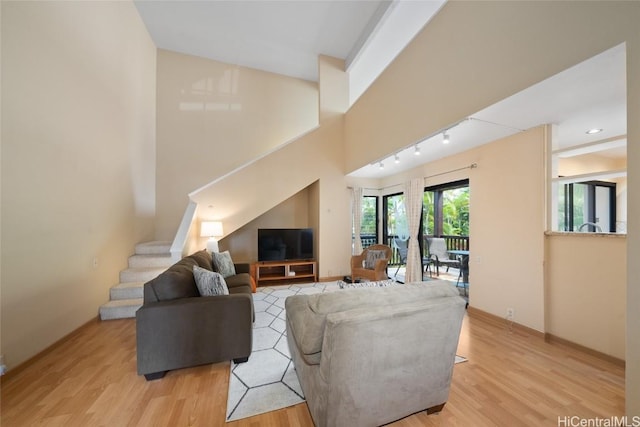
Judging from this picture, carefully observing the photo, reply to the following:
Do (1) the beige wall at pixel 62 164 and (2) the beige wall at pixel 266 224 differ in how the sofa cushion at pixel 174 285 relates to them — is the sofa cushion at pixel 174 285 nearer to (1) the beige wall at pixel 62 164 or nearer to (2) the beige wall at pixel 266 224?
(1) the beige wall at pixel 62 164

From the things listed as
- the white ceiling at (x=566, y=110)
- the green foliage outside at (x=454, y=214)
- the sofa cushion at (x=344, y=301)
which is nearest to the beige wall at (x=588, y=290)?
the white ceiling at (x=566, y=110)

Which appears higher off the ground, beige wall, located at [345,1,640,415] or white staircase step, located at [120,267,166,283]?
beige wall, located at [345,1,640,415]

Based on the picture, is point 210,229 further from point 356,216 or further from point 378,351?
point 378,351

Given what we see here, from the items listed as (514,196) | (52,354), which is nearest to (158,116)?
(52,354)

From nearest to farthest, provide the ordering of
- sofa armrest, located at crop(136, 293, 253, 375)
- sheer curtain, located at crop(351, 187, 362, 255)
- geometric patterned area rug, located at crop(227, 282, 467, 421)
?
geometric patterned area rug, located at crop(227, 282, 467, 421), sofa armrest, located at crop(136, 293, 253, 375), sheer curtain, located at crop(351, 187, 362, 255)

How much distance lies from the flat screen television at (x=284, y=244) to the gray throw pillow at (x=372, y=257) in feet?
4.17

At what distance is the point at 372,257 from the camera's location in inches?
189

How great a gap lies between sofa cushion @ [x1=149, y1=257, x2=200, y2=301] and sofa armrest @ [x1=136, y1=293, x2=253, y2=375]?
0.07 m

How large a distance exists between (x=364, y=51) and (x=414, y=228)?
3.88 metres

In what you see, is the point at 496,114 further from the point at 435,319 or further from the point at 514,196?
the point at 435,319

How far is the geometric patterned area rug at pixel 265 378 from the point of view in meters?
1.63

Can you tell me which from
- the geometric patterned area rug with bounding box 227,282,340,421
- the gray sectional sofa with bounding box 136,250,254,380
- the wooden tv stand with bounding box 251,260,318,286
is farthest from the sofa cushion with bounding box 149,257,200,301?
the wooden tv stand with bounding box 251,260,318,286

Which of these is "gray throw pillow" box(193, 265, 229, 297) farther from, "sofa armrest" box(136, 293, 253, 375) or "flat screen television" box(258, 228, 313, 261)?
"flat screen television" box(258, 228, 313, 261)

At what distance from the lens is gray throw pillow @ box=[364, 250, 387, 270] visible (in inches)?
184
